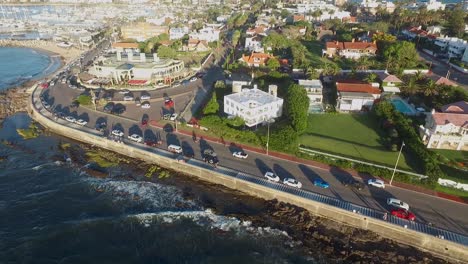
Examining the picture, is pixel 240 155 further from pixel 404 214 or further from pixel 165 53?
pixel 165 53

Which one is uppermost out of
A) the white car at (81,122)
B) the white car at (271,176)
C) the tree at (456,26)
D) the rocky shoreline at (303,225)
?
the tree at (456,26)

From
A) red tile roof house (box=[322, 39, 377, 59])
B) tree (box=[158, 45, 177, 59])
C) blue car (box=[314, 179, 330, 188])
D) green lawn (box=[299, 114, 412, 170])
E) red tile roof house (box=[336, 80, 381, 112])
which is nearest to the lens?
blue car (box=[314, 179, 330, 188])

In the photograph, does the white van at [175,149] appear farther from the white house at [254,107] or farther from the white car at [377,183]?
the white car at [377,183]

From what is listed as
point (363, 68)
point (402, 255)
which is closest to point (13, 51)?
point (363, 68)

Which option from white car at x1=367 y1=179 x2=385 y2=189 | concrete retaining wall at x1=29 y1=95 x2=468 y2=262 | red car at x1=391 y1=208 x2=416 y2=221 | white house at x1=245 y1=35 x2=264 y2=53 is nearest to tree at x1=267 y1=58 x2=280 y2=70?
white house at x1=245 y1=35 x2=264 y2=53

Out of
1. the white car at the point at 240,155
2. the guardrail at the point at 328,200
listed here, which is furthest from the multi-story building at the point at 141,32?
the white car at the point at 240,155

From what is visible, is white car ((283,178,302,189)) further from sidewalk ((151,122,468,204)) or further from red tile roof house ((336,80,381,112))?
red tile roof house ((336,80,381,112))
